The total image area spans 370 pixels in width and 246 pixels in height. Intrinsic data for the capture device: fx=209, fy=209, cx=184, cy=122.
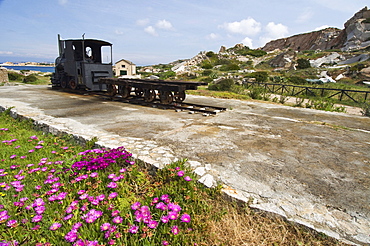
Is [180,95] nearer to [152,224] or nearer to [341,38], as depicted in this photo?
[152,224]

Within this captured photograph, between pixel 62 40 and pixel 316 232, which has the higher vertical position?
pixel 62 40

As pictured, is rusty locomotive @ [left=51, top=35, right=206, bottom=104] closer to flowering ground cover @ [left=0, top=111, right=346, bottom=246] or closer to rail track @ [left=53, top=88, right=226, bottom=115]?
rail track @ [left=53, top=88, right=226, bottom=115]

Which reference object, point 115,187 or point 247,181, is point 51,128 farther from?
point 247,181

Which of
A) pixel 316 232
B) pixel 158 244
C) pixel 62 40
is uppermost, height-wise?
pixel 62 40

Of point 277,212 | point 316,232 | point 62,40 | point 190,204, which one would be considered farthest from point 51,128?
point 62,40

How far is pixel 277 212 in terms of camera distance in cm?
212

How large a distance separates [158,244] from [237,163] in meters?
1.77

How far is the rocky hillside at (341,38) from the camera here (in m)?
62.0

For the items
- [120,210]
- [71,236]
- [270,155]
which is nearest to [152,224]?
[120,210]

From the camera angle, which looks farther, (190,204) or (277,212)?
(190,204)

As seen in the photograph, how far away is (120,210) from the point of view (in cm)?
219

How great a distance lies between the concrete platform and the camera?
2.21 metres

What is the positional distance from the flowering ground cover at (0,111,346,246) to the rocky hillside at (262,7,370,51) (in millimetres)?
73678

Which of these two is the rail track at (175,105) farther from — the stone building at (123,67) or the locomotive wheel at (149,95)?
the stone building at (123,67)
